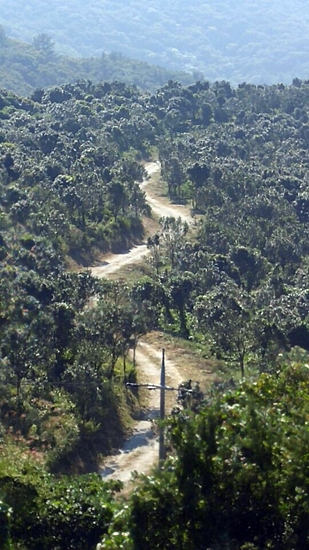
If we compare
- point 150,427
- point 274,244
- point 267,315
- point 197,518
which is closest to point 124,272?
point 274,244

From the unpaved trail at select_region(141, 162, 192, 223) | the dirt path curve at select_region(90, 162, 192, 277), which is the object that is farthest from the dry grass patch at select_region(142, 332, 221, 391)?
the unpaved trail at select_region(141, 162, 192, 223)

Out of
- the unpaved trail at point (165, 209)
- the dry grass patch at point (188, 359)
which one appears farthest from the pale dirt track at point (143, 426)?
the unpaved trail at point (165, 209)

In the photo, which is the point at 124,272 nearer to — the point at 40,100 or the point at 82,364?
the point at 82,364

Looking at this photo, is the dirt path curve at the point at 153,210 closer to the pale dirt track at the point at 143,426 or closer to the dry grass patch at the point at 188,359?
the pale dirt track at the point at 143,426

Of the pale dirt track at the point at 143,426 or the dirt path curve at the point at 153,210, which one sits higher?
the dirt path curve at the point at 153,210

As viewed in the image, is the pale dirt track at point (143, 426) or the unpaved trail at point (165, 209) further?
the unpaved trail at point (165, 209)

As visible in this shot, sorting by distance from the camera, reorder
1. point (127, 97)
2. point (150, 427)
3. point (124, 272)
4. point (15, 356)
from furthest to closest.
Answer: point (127, 97) → point (124, 272) → point (150, 427) → point (15, 356)

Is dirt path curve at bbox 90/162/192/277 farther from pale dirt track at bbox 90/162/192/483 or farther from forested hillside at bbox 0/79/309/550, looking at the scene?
forested hillside at bbox 0/79/309/550
